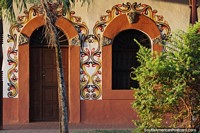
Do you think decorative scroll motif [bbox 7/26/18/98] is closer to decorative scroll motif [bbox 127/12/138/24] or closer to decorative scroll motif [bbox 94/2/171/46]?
decorative scroll motif [bbox 94/2/171/46]

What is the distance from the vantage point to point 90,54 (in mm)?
11156

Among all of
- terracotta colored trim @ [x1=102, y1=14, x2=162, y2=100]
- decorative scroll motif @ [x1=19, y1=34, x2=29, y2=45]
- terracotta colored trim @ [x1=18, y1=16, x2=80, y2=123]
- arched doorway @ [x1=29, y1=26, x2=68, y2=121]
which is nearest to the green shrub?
terracotta colored trim @ [x1=102, y1=14, x2=162, y2=100]

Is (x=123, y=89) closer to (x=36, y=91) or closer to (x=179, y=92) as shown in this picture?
(x=36, y=91)

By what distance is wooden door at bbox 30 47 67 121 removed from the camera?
11.3m

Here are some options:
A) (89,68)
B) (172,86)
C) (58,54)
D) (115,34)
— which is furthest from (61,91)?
(115,34)

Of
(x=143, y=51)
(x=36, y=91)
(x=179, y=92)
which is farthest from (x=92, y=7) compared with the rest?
(x=179, y=92)

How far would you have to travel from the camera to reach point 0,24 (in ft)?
33.5

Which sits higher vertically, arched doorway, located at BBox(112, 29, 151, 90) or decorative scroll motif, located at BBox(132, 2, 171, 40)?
decorative scroll motif, located at BBox(132, 2, 171, 40)

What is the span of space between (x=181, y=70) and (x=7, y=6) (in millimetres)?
4054

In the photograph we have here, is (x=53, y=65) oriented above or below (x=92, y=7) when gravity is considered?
below

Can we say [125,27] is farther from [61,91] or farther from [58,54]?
[61,91]

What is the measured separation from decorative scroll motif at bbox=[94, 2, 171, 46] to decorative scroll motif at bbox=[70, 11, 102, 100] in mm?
373

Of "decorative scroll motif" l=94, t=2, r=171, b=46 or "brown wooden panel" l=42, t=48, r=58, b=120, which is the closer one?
"decorative scroll motif" l=94, t=2, r=171, b=46

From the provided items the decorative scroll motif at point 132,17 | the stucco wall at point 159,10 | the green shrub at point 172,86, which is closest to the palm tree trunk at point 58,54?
the green shrub at point 172,86
